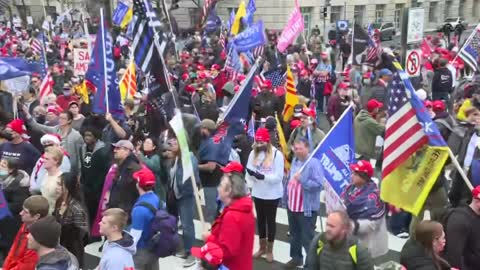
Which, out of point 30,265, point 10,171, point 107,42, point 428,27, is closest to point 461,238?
point 30,265

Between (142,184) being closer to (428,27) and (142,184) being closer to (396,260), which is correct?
(396,260)

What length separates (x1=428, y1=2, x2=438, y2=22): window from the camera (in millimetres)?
49994

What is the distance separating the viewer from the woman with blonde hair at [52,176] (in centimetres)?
714

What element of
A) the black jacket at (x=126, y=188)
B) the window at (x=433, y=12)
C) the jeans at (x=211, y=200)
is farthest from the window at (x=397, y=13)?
the black jacket at (x=126, y=188)

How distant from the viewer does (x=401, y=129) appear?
6.68 m

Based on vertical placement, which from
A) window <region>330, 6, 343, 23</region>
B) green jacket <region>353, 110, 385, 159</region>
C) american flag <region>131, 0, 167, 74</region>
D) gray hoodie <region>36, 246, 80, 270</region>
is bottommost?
window <region>330, 6, 343, 23</region>

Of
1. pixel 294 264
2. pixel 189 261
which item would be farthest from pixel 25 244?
pixel 294 264

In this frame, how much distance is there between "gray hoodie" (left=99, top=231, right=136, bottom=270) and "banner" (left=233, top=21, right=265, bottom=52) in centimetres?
1083

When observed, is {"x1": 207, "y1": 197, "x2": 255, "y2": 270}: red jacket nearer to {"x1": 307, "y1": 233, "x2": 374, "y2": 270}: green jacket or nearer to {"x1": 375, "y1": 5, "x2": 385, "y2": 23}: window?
{"x1": 307, "y1": 233, "x2": 374, "y2": 270}: green jacket

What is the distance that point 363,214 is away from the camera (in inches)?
253

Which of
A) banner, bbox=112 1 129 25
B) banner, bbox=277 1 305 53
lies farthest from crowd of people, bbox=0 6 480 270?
banner, bbox=112 1 129 25

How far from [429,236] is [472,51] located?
1069 centimetres

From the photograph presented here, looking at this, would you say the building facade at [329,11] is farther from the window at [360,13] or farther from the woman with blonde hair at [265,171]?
the woman with blonde hair at [265,171]

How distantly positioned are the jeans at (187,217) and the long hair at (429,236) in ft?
12.2
